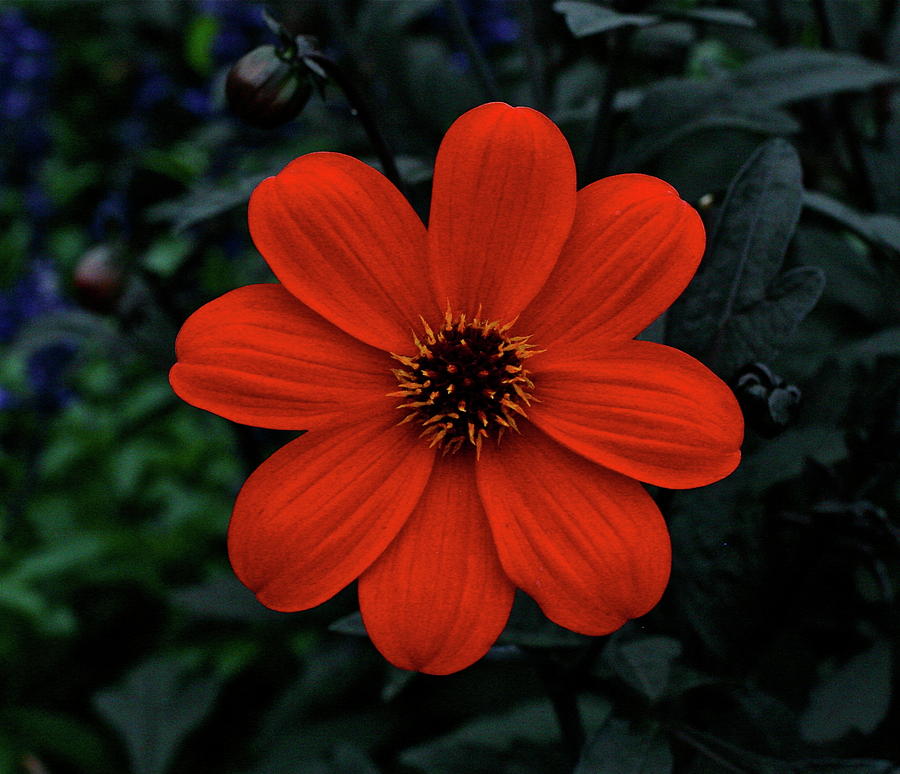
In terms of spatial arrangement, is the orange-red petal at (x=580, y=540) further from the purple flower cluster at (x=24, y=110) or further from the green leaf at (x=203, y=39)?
the purple flower cluster at (x=24, y=110)

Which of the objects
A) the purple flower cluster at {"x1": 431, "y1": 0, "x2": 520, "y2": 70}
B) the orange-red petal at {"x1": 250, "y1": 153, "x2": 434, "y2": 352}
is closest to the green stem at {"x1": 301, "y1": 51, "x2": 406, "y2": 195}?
the orange-red petal at {"x1": 250, "y1": 153, "x2": 434, "y2": 352}

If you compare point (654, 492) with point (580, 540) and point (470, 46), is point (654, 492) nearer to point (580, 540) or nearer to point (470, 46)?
point (580, 540)

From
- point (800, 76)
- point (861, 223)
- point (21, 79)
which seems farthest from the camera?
point (21, 79)

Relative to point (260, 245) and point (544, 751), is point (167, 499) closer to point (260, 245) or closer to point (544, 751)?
point (544, 751)

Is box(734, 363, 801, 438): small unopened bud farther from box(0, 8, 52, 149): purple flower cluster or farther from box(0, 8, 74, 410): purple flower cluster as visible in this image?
box(0, 8, 52, 149): purple flower cluster

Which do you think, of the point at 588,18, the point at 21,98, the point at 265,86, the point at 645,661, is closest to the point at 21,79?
the point at 21,98

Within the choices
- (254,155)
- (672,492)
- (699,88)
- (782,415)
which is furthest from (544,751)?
(254,155)
